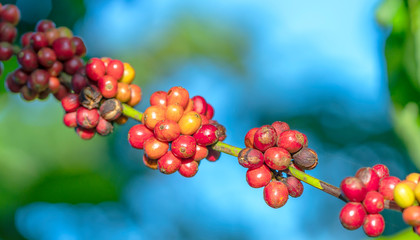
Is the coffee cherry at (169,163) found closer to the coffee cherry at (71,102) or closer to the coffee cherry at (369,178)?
the coffee cherry at (71,102)

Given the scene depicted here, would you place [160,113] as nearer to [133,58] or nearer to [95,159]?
[95,159]

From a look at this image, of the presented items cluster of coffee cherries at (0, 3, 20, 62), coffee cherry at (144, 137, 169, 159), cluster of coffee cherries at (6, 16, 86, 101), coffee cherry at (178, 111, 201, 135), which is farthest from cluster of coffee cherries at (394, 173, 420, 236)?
cluster of coffee cherries at (0, 3, 20, 62)

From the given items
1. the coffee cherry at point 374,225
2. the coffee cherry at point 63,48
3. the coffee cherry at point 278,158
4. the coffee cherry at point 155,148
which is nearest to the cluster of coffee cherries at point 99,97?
the coffee cherry at point 63,48

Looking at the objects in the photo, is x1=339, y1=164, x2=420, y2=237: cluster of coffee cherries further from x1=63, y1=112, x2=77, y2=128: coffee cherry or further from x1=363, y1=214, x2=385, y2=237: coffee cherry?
x1=63, y1=112, x2=77, y2=128: coffee cherry

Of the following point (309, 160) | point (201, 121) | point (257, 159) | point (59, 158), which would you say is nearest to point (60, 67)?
point (201, 121)

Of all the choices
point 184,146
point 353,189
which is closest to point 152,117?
point 184,146

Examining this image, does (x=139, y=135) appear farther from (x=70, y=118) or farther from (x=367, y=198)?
(x=367, y=198)
